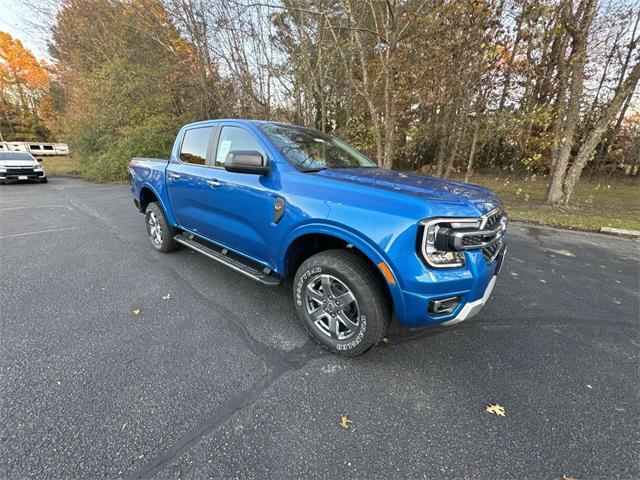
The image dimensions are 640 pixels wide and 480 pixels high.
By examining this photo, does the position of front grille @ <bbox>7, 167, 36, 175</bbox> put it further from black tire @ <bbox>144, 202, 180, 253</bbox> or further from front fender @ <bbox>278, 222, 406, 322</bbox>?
front fender @ <bbox>278, 222, 406, 322</bbox>

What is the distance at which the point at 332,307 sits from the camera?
230cm

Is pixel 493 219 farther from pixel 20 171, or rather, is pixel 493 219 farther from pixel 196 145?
pixel 20 171

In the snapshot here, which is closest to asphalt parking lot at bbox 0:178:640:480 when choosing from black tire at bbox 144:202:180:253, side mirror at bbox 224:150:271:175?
black tire at bbox 144:202:180:253

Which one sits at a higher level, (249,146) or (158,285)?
(249,146)

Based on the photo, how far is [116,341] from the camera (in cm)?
241

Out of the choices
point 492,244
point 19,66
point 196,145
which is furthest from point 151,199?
point 19,66

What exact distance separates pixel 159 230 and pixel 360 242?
3619mm

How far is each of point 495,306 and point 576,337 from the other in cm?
69

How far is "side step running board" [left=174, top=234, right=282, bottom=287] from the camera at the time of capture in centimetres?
271

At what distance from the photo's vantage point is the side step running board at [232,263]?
2.71 meters

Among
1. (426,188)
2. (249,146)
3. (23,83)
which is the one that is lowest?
(426,188)

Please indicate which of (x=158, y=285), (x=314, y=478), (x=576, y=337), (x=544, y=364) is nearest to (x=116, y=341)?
(x=158, y=285)

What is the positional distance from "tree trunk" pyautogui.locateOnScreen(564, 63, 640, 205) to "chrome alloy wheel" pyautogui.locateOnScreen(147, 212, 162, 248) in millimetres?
10743

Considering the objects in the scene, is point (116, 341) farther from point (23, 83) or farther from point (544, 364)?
point (23, 83)
